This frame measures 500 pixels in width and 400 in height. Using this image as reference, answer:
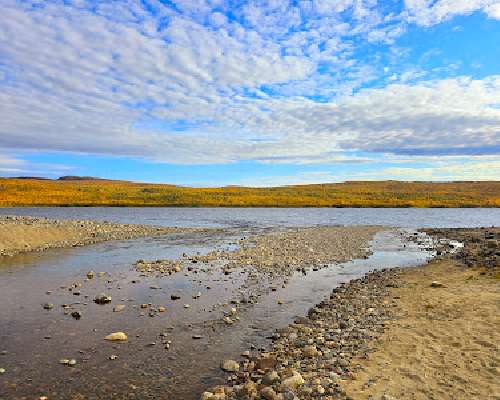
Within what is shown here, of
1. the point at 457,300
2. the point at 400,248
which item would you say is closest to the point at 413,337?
the point at 457,300

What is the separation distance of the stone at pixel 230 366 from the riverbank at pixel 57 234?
2285 cm

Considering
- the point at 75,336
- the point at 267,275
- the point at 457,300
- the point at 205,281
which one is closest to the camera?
the point at 75,336

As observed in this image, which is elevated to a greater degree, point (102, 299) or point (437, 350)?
point (437, 350)

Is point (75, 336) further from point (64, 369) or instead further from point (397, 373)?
point (397, 373)

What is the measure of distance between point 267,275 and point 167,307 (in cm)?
690

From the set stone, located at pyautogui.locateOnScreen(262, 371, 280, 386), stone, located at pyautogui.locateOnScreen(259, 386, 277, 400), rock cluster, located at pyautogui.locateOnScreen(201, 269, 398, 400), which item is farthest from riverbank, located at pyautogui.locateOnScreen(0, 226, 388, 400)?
stone, located at pyautogui.locateOnScreen(259, 386, 277, 400)

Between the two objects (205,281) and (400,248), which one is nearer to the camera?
(205,281)

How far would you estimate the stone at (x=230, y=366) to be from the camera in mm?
9367

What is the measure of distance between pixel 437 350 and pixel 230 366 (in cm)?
513

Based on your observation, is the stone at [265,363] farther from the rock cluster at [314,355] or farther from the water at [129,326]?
the water at [129,326]

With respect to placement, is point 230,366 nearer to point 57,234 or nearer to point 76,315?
point 76,315

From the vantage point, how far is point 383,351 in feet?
32.2

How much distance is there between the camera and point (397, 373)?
28.0 ft

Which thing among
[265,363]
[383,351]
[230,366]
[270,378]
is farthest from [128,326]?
[383,351]
